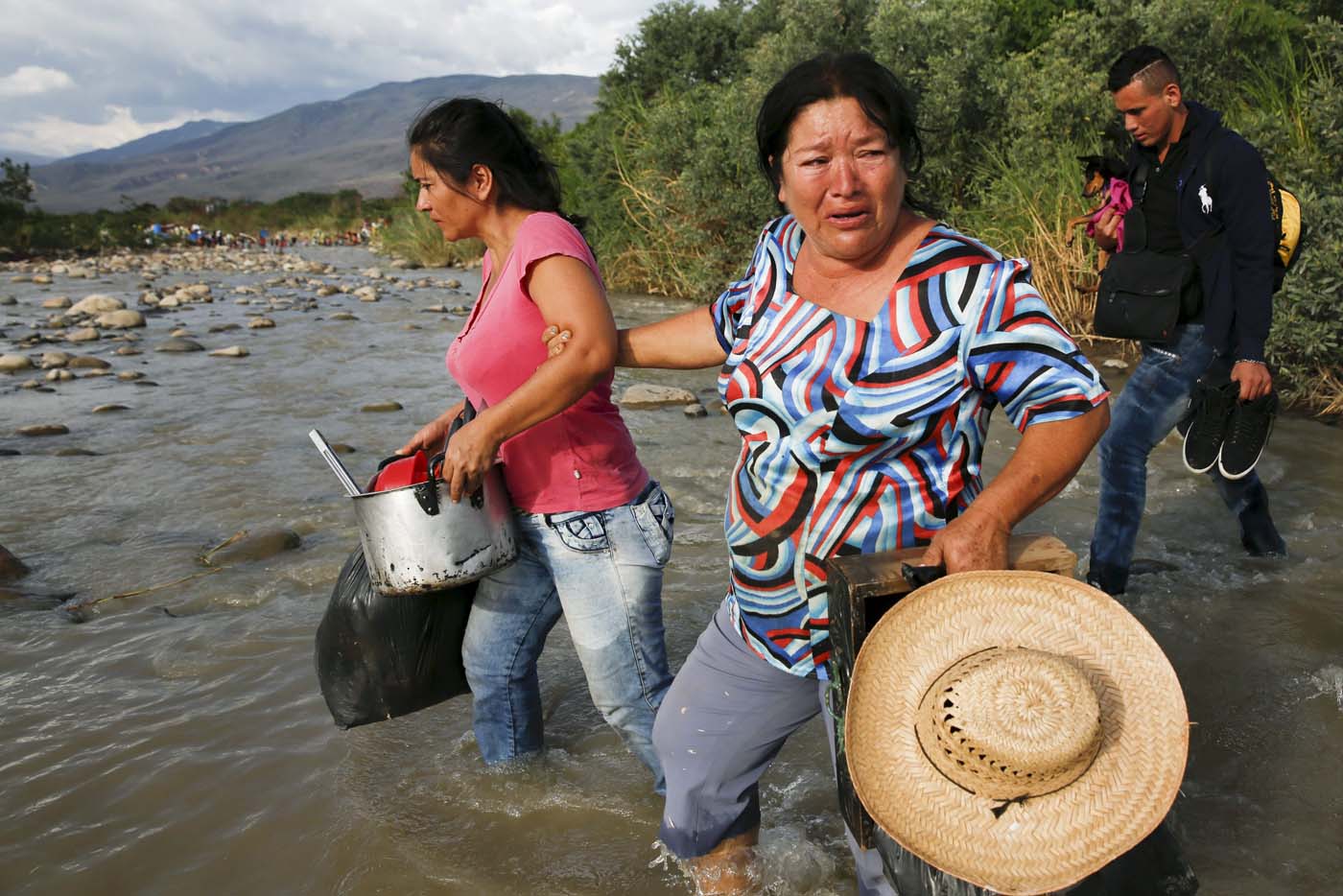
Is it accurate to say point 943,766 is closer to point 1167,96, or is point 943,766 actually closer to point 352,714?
point 352,714

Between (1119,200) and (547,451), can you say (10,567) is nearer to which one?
(547,451)

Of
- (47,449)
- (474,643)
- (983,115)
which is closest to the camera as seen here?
(474,643)

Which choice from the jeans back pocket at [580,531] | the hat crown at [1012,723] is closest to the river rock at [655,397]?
the jeans back pocket at [580,531]

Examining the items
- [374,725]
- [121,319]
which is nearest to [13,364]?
[121,319]

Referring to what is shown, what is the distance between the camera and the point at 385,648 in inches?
101

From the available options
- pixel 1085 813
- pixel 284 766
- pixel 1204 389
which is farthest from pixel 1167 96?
pixel 284 766

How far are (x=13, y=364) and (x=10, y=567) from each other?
6.95 m

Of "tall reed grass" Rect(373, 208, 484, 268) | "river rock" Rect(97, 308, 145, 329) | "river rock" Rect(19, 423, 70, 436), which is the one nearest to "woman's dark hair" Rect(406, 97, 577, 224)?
"river rock" Rect(19, 423, 70, 436)

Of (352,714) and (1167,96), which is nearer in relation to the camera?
(352,714)

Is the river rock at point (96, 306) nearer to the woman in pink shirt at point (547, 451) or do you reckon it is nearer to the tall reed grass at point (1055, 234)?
the tall reed grass at point (1055, 234)

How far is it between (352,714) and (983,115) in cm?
1048

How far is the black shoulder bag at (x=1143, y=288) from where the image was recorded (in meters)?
3.64

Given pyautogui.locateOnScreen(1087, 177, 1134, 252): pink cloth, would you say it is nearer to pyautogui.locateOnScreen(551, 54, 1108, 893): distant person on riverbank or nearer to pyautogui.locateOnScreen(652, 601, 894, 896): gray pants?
pyautogui.locateOnScreen(551, 54, 1108, 893): distant person on riverbank

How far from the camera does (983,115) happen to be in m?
11.1
